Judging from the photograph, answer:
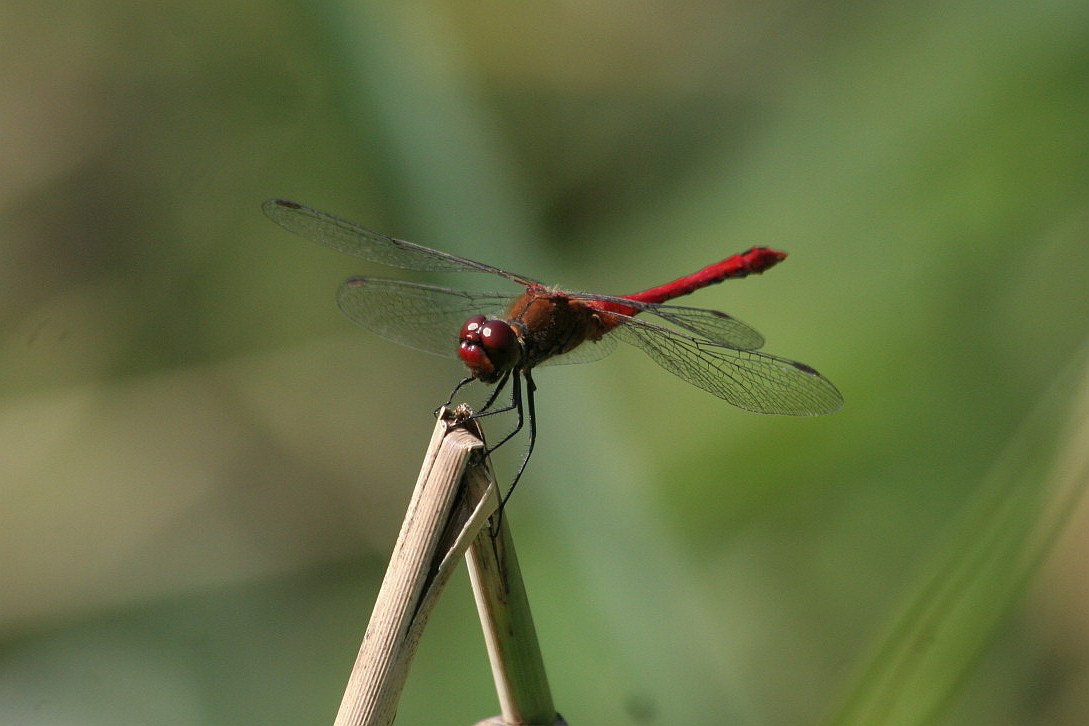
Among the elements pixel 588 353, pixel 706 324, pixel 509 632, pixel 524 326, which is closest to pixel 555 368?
pixel 588 353

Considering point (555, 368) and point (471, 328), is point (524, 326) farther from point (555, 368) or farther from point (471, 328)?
point (555, 368)

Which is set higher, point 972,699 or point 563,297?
point 563,297

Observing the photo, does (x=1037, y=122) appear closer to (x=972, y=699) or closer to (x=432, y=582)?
(x=972, y=699)

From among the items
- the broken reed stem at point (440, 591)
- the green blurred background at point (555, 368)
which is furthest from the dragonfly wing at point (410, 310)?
the broken reed stem at point (440, 591)

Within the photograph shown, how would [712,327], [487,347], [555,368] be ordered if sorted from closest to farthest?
1. [487,347]
2. [712,327]
3. [555,368]

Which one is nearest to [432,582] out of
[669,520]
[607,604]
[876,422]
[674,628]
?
[607,604]

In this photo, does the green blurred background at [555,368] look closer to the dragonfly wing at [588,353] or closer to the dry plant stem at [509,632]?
the dragonfly wing at [588,353]

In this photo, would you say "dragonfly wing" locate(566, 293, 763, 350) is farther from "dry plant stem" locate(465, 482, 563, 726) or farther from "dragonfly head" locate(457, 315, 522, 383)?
"dry plant stem" locate(465, 482, 563, 726)
